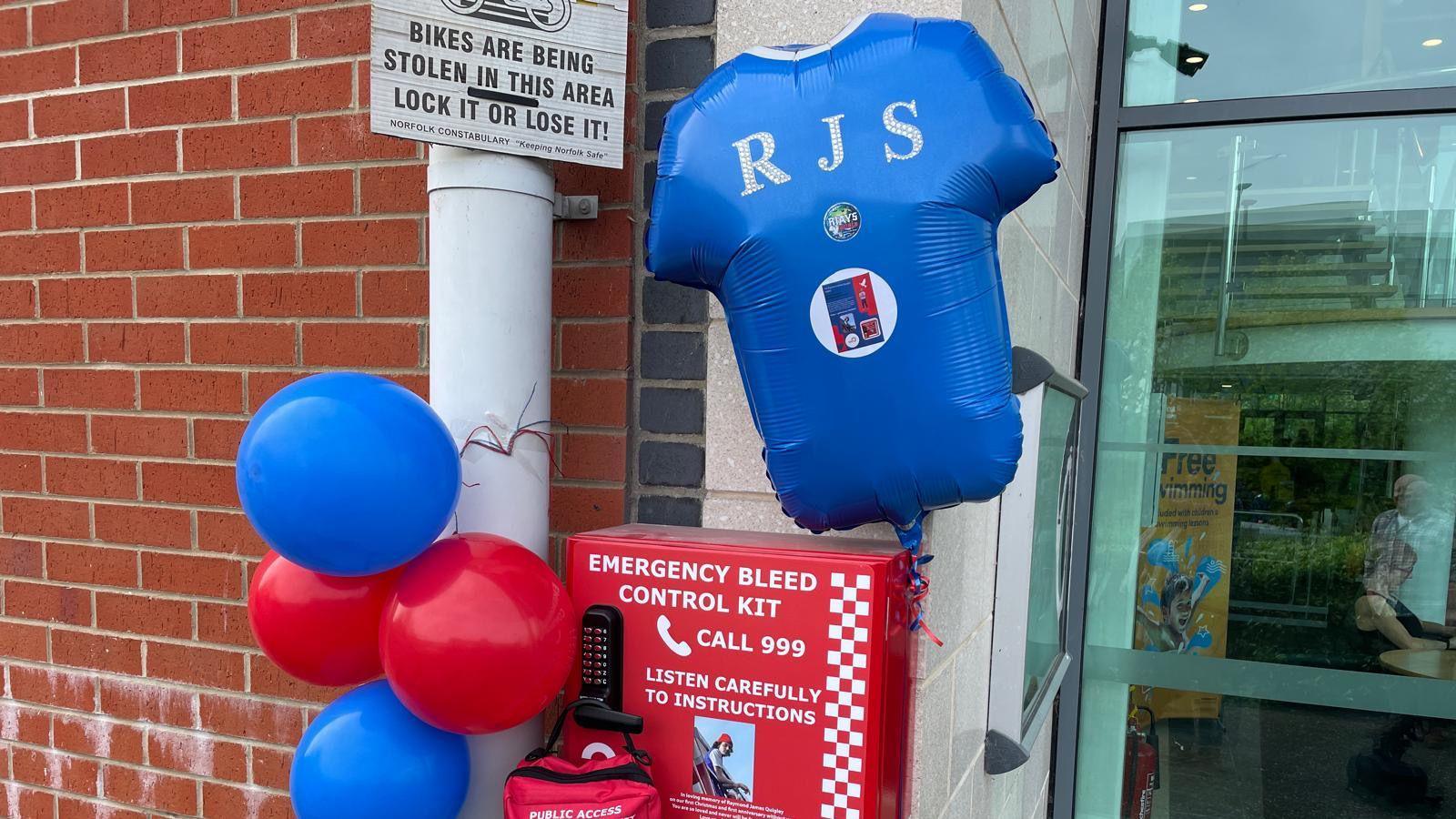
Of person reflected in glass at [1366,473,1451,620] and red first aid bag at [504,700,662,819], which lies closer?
red first aid bag at [504,700,662,819]

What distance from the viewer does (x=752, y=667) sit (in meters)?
1.46

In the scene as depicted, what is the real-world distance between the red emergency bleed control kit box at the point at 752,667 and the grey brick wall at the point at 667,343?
0.25 m

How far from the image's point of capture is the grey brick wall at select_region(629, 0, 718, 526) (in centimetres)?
179

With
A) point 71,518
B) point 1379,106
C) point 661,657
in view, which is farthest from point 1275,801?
point 71,518

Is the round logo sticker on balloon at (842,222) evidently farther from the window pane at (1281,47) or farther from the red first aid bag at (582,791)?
the window pane at (1281,47)

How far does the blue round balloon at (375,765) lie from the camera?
1398 millimetres

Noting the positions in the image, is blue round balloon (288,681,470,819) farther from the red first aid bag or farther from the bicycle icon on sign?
the bicycle icon on sign

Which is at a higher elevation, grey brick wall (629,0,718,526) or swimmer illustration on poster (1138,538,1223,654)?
grey brick wall (629,0,718,526)

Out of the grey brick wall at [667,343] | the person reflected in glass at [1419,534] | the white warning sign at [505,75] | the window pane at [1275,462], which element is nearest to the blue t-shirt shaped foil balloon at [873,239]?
the white warning sign at [505,75]

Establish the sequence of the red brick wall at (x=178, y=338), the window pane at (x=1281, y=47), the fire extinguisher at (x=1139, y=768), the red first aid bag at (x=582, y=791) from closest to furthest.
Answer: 1. the red first aid bag at (x=582, y=791)
2. the red brick wall at (x=178, y=338)
3. the window pane at (x=1281, y=47)
4. the fire extinguisher at (x=1139, y=768)

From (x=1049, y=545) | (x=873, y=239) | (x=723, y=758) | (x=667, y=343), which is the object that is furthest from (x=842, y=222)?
(x=1049, y=545)

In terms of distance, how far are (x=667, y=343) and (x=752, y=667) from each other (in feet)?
2.16

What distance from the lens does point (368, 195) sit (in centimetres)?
205

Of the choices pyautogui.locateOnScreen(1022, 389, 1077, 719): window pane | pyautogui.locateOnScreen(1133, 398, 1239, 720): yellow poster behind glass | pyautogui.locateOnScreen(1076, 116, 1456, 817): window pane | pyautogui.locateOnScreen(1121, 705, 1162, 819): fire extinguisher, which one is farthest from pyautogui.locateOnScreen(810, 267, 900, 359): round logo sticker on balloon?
pyautogui.locateOnScreen(1121, 705, 1162, 819): fire extinguisher
